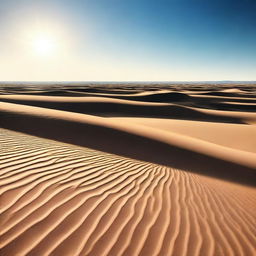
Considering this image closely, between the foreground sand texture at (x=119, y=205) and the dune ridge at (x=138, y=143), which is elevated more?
the foreground sand texture at (x=119, y=205)

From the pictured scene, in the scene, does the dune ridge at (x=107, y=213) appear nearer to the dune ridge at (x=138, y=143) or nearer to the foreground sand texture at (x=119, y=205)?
the foreground sand texture at (x=119, y=205)

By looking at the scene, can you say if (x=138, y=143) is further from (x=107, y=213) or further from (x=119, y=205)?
(x=107, y=213)

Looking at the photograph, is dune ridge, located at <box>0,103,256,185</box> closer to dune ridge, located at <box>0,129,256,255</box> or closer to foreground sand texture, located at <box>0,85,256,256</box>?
foreground sand texture, located at <box>0,85,256,256</box>

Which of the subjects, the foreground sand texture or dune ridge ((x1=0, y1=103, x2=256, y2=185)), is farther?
dune ridge ((x1=0, y1=103, x2=256, y2=185))

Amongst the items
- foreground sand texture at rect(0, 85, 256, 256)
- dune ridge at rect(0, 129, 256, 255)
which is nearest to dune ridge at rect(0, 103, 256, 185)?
foreground sand texture at rect(0, 85, 256, 256)

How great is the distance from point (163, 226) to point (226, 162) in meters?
5.17

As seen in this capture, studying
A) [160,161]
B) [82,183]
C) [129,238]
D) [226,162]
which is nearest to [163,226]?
[129,238]

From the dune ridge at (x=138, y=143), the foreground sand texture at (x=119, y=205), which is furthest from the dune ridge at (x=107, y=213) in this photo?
Answer: the dune ridge at (x=138, y=143)

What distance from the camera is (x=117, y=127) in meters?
9.85

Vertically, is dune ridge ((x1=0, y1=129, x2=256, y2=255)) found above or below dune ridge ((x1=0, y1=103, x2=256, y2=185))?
above

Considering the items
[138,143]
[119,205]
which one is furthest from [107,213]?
[138,143]

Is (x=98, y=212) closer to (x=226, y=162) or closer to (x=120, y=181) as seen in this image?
(x=120, y=181)

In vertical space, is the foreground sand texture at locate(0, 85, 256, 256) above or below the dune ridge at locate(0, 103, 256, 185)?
above

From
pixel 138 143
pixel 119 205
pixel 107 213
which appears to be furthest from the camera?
pixel 138 143
